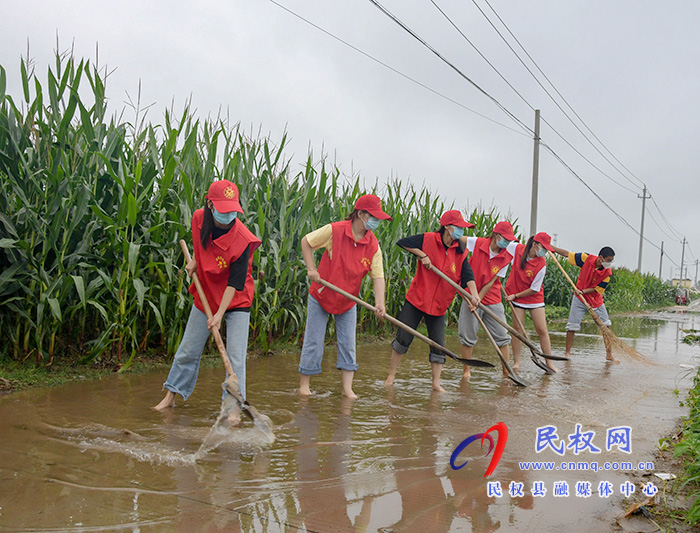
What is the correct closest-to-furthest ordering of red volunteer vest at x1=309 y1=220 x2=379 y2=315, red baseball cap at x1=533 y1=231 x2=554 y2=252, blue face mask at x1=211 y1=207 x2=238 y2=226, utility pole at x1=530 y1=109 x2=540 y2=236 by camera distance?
1. blue face mask at x1=211 y1=207 x2=238 y2=226
2. red volunteer vest at x1=309 y1=220 x2=379 y2=315
3. red baseball cap at x1=533 y1=231 x2=554 y2=252
4. utility pole at x1=530 y1=109 x2=540 y2=236

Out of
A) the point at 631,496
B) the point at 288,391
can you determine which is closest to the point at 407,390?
the point at 288,391

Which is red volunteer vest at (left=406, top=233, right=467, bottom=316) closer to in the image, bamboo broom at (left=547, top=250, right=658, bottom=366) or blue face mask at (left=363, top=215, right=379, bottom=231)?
blue face mask at (left=363, top=215, right=379, bottom=231)

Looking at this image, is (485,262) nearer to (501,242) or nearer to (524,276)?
(501,242)

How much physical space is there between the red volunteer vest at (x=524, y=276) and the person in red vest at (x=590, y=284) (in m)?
1.33

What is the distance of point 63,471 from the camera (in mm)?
2969

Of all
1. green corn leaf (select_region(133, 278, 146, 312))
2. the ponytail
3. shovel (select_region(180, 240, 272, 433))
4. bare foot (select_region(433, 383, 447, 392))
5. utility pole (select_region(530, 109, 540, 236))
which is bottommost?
bare foot (select_region(433, 383, 447, 392))

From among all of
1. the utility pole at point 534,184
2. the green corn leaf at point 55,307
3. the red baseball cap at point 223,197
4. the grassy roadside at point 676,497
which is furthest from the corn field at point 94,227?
the utility pole at point 534,184

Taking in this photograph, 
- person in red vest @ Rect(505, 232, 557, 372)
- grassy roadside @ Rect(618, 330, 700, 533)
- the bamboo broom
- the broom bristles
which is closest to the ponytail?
person in red vest @ Rect(505, 232, 557, 372)

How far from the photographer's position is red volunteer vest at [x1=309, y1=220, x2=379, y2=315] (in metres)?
4.94

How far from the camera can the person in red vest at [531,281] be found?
7102 mm

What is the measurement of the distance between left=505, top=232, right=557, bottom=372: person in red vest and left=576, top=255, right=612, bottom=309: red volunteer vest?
62.9 inches

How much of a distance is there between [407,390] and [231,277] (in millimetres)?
2409

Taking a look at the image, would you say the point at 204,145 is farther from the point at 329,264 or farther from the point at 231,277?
the point at 231,277

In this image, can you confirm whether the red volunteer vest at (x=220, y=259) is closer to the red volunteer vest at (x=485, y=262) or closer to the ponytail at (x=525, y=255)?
the red volunteer vest at (x=485, y=262)
